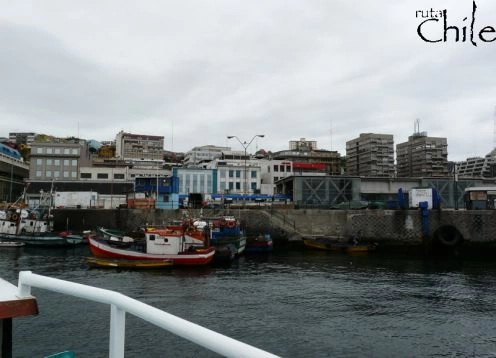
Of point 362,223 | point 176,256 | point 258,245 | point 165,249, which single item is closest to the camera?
point 176,256

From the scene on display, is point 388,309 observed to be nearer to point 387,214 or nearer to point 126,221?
point 387,214

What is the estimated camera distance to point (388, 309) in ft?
70.1

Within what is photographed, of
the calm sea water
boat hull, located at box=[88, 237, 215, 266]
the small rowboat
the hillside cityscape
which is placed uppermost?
the hillside cityscape

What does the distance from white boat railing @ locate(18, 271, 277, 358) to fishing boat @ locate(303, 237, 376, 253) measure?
4526cm

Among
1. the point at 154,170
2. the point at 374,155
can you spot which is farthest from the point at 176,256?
the point at 374,155

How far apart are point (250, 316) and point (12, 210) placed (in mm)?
49104

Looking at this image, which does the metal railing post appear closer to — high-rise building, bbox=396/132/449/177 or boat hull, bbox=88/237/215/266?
boat hull, bbox=88/237/215/266

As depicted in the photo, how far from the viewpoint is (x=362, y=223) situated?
52.2m

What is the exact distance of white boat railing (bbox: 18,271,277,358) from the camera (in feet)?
7.07

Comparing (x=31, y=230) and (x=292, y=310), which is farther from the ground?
(x=31, y=230)

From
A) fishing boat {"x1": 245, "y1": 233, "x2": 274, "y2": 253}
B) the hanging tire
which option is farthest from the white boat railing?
the hanging tire

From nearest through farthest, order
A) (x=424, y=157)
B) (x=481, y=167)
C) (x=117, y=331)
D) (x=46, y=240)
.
Result: (x=117, y=331) < (x=46, y=240) < (x=424, y=157) < (x=481, y=167)

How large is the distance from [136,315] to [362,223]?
2043 inches

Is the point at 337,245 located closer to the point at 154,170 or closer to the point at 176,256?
the point at 176,256
